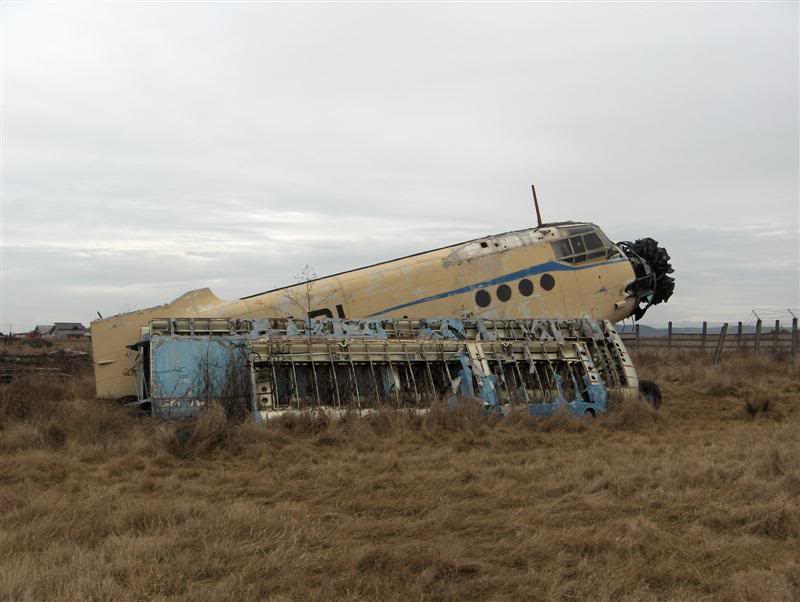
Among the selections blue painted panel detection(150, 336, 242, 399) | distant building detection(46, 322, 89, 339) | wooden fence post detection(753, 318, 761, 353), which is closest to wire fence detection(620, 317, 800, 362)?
wooden fence post detection(753, 318, 761, 353)

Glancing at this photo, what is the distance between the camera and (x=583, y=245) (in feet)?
50.6

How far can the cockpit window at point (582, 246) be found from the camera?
50.2 ft

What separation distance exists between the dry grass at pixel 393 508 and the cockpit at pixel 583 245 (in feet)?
16.3

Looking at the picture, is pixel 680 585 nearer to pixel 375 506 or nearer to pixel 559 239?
pixel 375 506

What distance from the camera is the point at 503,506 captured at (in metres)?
6.51

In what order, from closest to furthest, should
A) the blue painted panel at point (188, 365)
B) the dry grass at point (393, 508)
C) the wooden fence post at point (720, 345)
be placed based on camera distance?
1. the dry grass at point (393, 508)
2. the blue painted panel at point (188, 365)
3. the wooden fence post at point (720, 345)

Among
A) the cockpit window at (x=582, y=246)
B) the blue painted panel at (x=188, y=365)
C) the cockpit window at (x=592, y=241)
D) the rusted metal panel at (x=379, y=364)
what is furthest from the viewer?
the cockpit window at (x=592, y=241)

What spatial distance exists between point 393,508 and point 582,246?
405 inches

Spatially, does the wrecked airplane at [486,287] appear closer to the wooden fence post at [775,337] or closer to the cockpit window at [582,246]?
the cockpit window at [582,246]

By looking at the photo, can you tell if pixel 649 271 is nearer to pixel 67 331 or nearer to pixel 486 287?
pixel 486 287

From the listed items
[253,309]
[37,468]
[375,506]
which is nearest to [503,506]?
[375,506]

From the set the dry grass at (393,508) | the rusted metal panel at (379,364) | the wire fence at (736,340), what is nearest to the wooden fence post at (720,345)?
the wire fence at (736,340)

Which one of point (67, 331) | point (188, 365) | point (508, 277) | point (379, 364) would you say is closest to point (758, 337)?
point (508, 277)

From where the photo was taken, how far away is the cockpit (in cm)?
1529
